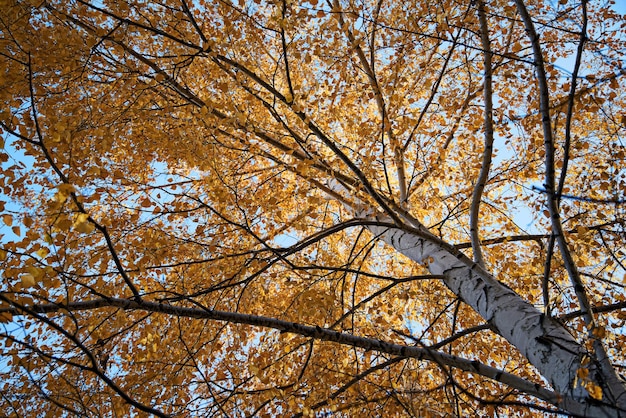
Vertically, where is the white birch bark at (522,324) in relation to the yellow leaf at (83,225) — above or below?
below

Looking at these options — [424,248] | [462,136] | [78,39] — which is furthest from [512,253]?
[78,39]

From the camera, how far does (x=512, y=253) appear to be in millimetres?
5547

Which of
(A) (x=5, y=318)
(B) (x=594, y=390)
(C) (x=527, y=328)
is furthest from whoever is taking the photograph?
(C) (x=527, y=328)

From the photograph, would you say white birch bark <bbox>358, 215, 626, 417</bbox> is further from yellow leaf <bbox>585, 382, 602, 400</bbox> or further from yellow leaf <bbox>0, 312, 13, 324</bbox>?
yellow leaf <bbox>0, 312, 13, 324</bbox>

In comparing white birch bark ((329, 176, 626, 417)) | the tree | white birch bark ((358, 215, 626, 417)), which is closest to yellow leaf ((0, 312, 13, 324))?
the tree

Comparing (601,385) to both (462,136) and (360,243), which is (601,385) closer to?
(462,136)

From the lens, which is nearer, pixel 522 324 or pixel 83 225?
pixel 83 225

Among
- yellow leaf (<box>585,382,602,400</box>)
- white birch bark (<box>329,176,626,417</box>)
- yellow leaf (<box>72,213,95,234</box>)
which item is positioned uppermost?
yellow leaf (<box>72,213,95,234</box>)

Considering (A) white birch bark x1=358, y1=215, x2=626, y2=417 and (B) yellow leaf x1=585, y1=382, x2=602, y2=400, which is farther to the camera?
(A) white birch bark x1=358, y1=215, x2=626, y2=417

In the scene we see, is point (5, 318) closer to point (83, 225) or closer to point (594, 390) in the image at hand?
point (83, 225)

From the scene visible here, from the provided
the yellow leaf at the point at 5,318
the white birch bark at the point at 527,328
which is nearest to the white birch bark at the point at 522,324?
the white birch bark at the point at 527,328

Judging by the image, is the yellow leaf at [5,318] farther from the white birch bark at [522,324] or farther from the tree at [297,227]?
the white birch bark at [522,324]

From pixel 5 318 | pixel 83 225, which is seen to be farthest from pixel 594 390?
pixel 5 318

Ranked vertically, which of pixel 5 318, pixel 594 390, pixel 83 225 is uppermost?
pixel 83 225
